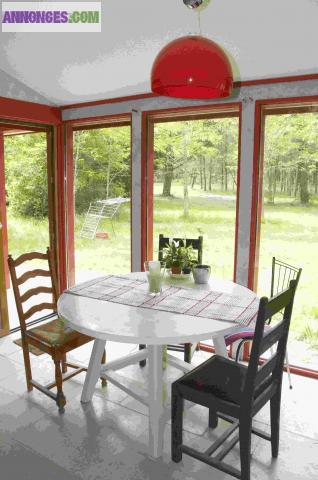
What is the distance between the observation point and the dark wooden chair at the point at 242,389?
190 centimetres

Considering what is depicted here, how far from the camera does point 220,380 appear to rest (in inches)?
84.7

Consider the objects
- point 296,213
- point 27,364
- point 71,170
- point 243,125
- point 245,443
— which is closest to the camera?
point 245,443

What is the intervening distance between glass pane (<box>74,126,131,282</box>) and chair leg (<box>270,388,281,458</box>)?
9.68 feet

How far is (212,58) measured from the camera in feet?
5.23

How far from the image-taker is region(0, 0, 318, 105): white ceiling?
2.47 m

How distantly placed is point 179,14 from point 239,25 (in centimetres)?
39

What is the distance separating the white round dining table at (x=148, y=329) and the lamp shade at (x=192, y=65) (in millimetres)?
1160

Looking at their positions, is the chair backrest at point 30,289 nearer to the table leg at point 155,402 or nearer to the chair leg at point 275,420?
the table leg at point 155,402

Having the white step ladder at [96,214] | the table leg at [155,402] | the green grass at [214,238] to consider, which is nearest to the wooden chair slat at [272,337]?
the table leg at [155,402]

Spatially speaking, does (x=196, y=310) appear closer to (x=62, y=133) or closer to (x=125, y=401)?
(x=125, y=401)

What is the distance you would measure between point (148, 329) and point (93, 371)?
95 cm

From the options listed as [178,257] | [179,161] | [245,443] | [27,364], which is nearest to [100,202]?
[179,161]

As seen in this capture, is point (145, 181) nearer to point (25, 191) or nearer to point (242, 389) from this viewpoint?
point (242, 389)

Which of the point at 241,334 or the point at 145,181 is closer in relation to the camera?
the point at 241,334
